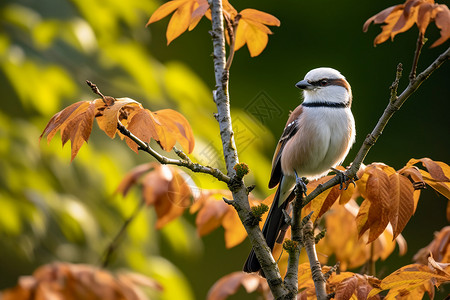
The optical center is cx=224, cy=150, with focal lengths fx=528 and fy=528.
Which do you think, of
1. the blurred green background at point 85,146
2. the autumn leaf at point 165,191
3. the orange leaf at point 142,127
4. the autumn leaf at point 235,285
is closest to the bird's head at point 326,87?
the blurred green background at point 85,146

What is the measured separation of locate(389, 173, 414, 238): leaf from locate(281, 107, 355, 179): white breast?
0.57 m

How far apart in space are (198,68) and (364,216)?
478 cm

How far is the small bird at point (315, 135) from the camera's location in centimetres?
175

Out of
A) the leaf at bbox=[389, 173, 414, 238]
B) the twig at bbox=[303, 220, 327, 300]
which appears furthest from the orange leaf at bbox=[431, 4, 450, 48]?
the twig at bbox=[303, 220, 327, 300]

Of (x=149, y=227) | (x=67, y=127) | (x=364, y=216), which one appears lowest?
(x=149, y=227)

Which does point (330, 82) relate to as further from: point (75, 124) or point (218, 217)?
point (75, 124)

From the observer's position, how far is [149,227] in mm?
2846

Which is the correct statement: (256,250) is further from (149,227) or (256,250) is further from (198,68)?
(198,68)

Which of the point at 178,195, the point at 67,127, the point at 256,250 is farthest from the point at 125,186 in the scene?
the point at 256,250

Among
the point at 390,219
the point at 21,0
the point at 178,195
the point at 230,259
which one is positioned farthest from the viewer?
the point at 230,259

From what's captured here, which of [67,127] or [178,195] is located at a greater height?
[67,127]

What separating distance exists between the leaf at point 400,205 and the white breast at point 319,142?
1.89 ft

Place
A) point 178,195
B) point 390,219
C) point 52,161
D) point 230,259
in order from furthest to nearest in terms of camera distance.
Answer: point 230,259 < point 52,161 < point 178,195 < point 390,219

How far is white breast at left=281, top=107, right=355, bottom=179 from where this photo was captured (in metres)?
1.75
